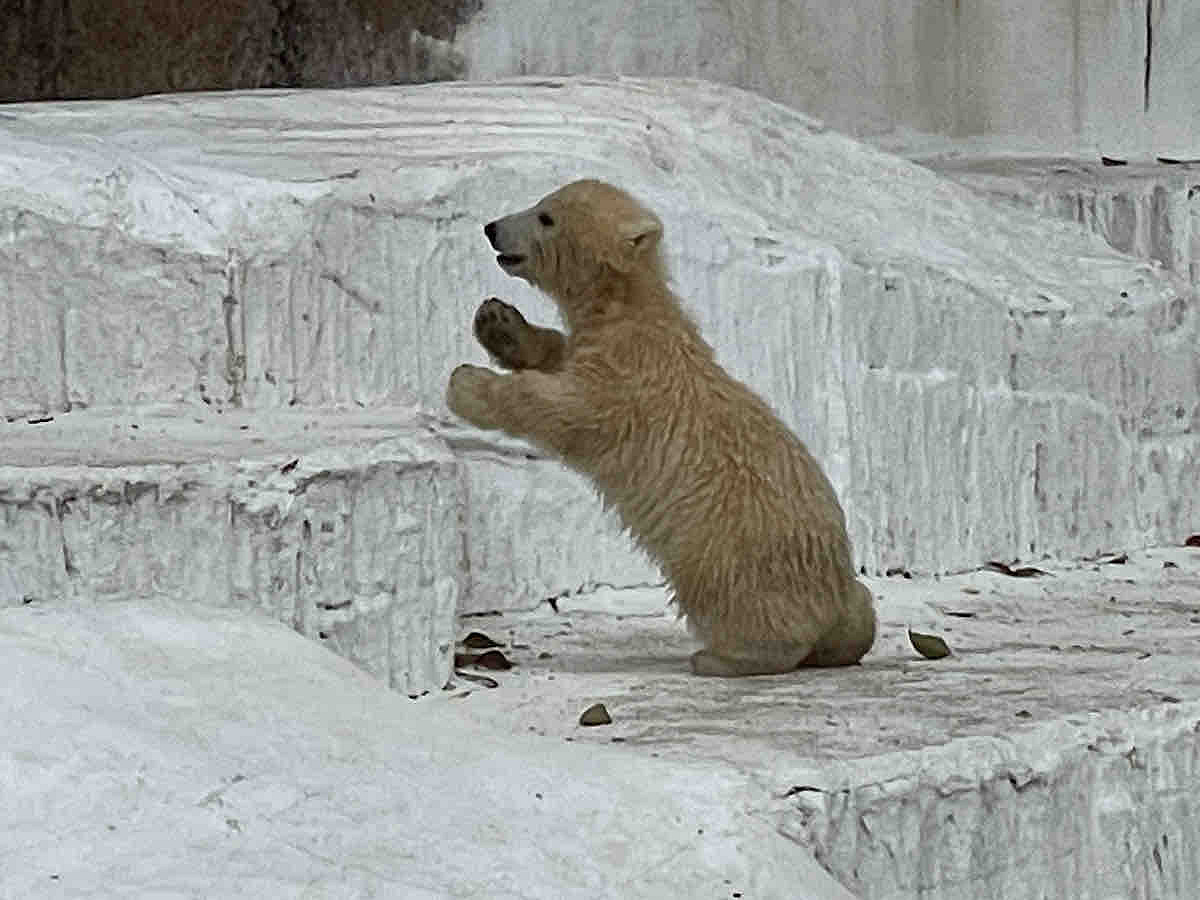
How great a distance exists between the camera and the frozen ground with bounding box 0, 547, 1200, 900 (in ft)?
9.25

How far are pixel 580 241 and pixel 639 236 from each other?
112mm

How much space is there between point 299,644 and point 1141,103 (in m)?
5.39

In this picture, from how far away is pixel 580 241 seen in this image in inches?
173

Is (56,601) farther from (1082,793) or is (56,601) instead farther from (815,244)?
(815,244)

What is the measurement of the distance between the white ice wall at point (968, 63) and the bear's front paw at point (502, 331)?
11.5 feet

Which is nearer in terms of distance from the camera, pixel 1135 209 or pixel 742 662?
pixel 742 662

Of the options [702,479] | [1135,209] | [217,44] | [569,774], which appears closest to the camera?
[569,774]

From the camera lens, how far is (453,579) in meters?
4.23

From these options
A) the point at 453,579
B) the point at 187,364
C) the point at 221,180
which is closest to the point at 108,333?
the point at 187,364

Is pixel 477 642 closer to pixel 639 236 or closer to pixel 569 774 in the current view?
pixel 639 236

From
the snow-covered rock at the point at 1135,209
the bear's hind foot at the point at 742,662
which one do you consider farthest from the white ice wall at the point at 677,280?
the bear's hind foot at the point at 742,662

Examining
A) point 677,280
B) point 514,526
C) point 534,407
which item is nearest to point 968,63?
point 677,280

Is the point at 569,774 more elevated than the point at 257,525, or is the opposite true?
the point at 257,525

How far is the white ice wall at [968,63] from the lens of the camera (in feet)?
26.1
